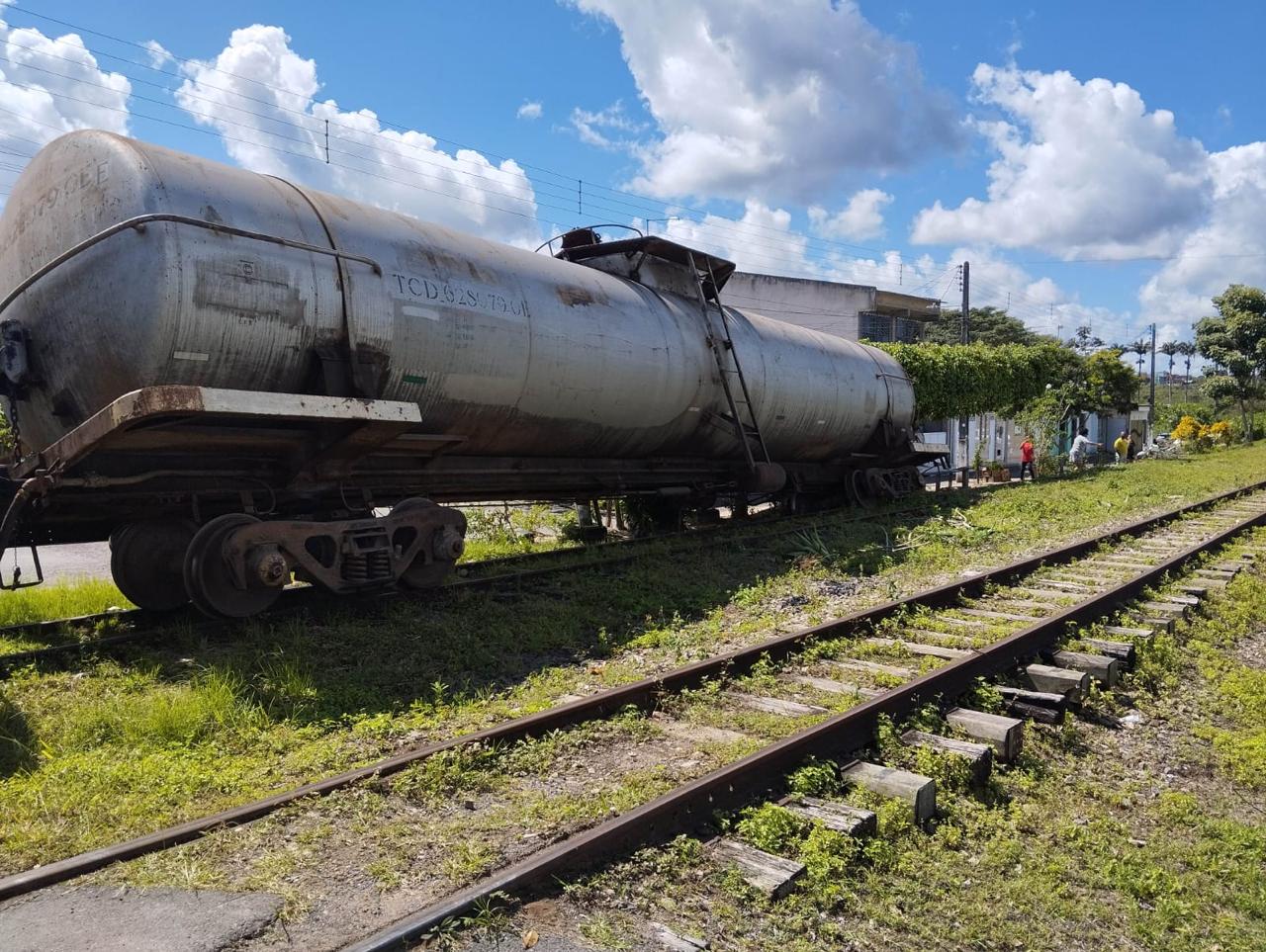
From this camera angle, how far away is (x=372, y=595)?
289 inches

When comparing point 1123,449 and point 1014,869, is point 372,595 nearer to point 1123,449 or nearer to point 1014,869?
point 1014,869

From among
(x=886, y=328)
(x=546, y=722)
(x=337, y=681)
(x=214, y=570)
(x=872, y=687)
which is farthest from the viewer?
(x=886, y=328)

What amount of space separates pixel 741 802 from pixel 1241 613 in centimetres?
638

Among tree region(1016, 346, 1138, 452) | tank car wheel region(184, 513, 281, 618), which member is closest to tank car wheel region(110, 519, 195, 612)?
tank car wheel region(184, 513, 281, 618)

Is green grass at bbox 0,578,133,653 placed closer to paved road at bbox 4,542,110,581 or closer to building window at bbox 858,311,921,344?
paved road at bbox 4,542,110,581

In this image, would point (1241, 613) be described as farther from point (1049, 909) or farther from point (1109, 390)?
point (1109, 390)

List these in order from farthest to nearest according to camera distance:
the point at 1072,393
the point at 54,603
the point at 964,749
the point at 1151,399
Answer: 1. the point at 1151,399
2. the point at 1072,393
3. the point at 54,603
4. the point at 964,749

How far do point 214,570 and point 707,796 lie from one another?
4.15 m

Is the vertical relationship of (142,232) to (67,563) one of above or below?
above

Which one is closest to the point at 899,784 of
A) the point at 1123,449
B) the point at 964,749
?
the point at 964,749

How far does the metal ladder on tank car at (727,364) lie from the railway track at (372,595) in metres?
1.36

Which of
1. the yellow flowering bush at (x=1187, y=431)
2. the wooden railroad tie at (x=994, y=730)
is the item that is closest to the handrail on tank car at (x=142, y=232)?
the wooden railroad tie at (x=994, y=730)

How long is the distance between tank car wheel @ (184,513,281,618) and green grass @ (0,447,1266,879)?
0.25 m

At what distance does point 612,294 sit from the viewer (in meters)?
9.06
